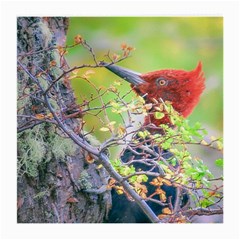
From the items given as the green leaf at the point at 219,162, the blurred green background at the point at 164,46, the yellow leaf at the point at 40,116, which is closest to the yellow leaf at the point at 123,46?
the blurred green background at the point at 164,46

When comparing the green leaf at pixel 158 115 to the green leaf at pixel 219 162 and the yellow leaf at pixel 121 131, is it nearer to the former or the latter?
the yellow leaf at pixel 121 131

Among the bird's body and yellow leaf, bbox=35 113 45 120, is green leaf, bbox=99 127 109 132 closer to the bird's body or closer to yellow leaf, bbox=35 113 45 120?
the bird's body

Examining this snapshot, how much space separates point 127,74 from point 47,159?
46cm

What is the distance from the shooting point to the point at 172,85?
5.64ft

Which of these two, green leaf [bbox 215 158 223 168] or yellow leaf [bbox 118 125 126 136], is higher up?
yellow leaf [bbox 118 125 126 136]

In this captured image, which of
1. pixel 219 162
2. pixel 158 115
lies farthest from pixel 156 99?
pixel 219 162

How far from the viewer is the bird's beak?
5.52ft

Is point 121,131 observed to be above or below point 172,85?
below

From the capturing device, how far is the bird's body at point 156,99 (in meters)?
1.68

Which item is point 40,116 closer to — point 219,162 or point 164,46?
point 164,46

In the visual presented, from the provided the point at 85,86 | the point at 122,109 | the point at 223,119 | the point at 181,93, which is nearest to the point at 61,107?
the point at 85,86

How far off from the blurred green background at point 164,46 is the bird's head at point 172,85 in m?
0.02

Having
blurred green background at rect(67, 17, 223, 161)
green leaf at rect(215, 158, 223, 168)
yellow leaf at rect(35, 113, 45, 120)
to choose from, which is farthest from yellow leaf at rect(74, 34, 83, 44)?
green leaf at rect(215, 158, 223, 168)
